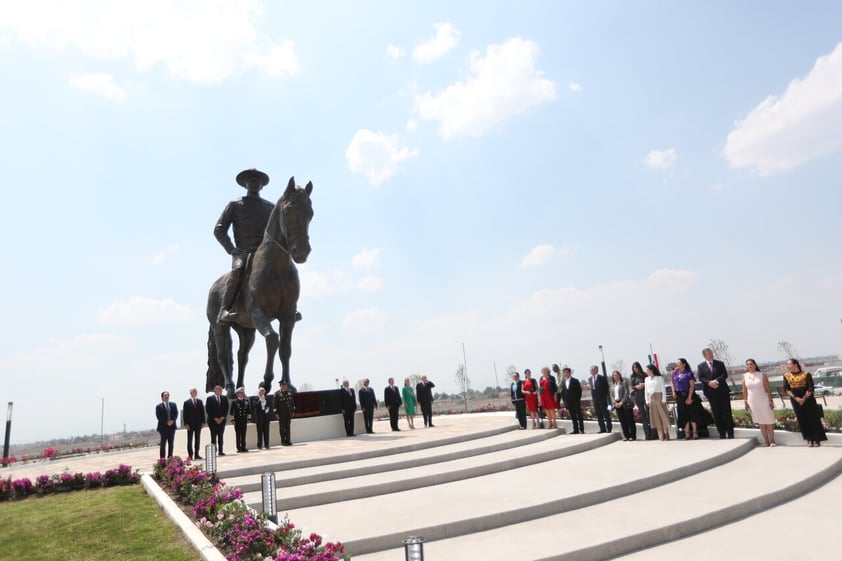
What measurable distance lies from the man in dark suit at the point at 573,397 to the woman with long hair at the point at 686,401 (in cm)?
216

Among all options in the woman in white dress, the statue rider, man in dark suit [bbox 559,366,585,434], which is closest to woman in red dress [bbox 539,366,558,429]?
man in dark suit [bbox 559,366,585,434]

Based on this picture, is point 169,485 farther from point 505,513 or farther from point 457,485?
point 505,513

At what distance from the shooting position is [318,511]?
727 cm

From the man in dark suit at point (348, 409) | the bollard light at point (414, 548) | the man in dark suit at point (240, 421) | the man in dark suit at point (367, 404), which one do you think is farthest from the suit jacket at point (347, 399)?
the bollard light at point (414, 548)

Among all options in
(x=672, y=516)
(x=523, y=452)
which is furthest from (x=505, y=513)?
(x=523, y=452)

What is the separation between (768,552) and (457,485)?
4323mm

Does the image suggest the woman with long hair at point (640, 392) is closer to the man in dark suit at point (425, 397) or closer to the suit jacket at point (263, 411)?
the man in dark suit at point (425, 397)

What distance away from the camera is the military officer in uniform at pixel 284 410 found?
12.7 m

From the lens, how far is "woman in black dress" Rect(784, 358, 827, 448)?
10.0 meters

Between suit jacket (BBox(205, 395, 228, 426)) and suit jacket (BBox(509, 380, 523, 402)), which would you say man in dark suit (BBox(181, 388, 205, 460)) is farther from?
suit jacket (BBox(509, 380, 523, 402))

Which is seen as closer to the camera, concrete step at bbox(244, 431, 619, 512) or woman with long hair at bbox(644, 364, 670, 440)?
concrete step at bbox(244, 431, 619, 512)

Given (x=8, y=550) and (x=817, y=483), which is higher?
(x=8, y=550)

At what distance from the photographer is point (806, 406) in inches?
399

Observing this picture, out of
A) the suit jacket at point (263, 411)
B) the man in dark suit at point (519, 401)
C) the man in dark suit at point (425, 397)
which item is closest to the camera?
the suit jacket at point (263, 411)
